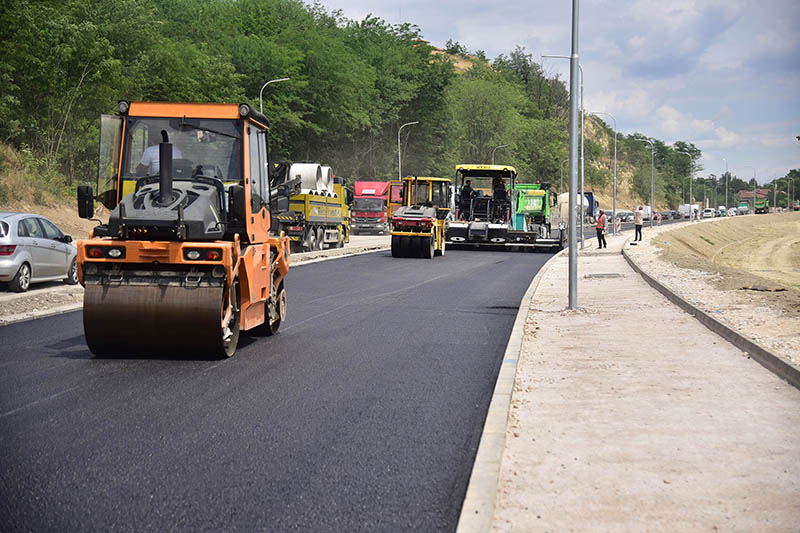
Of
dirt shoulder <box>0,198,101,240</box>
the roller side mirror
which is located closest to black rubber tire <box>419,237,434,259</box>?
dirt shoulder <box>0,198,101,240</box>

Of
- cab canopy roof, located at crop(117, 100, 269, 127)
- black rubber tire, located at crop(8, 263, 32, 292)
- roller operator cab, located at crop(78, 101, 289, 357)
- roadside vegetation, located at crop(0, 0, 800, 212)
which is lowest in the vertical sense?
black rubber tire, located at crop(8, 263, 32, 292)

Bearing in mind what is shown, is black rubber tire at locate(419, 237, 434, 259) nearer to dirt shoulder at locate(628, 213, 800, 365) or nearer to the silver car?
dirt shoulder at locate(628, 213, 800, 365)

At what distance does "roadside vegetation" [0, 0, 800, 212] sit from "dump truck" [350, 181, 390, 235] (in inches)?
215

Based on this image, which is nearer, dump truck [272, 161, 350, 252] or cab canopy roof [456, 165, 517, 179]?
dump truck [272, 161, 350, 252]

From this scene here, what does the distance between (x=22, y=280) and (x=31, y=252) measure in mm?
571

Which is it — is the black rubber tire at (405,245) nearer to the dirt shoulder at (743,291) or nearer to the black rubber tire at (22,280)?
the dirt shoulder at (743,291)

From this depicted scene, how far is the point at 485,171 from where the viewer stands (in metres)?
37.2

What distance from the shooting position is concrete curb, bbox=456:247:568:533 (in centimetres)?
468

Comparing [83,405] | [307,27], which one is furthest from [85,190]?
[307,27]

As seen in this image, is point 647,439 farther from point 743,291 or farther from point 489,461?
point 743,291

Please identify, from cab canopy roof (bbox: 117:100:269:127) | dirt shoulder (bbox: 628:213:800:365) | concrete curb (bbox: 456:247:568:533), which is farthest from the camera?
dirt shoulder (bbox: 628:213:800:365)

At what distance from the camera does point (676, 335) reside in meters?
11.8

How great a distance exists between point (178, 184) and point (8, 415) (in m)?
3.53

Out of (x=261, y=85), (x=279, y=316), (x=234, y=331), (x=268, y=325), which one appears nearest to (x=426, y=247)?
(x=279, y=316)
